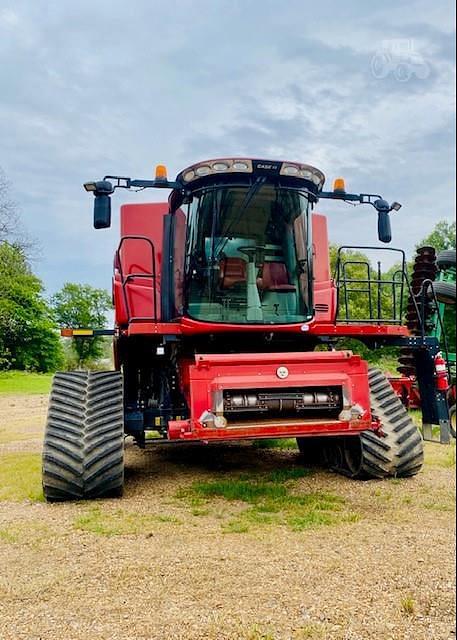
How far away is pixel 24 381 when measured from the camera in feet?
16.0

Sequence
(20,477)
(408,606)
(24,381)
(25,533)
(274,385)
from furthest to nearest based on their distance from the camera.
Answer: (20,477) → (24,381) → (274,385) → (25,533) → (408,606)

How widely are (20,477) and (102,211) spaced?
2.49 m

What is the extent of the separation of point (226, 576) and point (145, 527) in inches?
38.3

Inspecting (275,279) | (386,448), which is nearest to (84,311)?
(275,279)

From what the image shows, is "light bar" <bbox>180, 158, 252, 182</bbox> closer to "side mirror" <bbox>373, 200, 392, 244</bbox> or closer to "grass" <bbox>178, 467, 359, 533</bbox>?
"side mirror" <bbox>373, 200, 392, 244</bbox>

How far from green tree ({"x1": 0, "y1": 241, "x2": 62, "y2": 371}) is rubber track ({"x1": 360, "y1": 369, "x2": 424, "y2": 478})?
8.57ft

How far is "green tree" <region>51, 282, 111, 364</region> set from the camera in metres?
5.79

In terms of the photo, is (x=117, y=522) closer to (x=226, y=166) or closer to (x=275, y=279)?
(x=275, y=279)

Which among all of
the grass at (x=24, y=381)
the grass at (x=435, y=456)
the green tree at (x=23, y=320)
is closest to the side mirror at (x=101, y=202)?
the green tree at (x=23, y=320)

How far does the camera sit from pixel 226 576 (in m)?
2.74

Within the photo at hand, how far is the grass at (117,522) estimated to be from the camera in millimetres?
3489

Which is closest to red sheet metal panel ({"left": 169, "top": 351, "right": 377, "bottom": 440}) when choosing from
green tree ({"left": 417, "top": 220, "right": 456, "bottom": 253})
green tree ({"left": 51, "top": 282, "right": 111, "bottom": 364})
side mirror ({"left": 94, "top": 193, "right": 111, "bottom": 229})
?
side mirror ({"left": 94, "top": 193, "right": 111, "bottom": 229})

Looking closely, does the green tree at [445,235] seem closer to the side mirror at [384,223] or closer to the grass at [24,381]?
the side mirror at [384,223]

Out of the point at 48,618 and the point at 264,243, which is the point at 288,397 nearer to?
the point at 264,243
